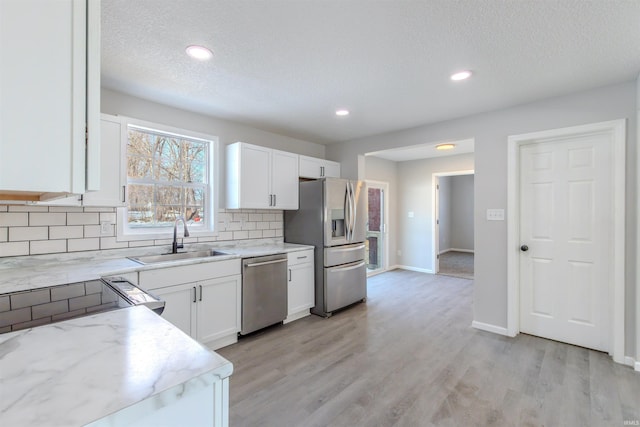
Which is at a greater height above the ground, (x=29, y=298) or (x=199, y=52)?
(x=199, y=52)

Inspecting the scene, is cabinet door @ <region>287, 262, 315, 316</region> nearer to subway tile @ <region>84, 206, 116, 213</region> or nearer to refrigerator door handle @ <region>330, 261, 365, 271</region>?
refrigerator door handle @ <region>330, 261, 365, 271</region>

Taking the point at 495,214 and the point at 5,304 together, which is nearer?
the point at 5,304

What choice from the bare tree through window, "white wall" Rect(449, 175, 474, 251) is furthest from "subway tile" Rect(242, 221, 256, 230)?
"white wall" Rect(449, 175, 474, 251)

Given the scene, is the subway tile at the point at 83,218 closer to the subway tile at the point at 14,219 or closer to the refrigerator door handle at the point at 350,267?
the subway tile at the point at 14,219

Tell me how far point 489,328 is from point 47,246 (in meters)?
4.20

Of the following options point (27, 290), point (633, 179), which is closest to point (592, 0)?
point (633, 179)

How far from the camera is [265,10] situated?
65.4 inches

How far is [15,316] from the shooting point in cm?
119

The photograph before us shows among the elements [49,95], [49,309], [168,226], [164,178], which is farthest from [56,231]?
[49,95]

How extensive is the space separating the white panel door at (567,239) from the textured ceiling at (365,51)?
0.62 metres

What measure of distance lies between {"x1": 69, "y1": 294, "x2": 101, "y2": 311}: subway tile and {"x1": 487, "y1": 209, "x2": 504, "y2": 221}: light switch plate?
343 cm

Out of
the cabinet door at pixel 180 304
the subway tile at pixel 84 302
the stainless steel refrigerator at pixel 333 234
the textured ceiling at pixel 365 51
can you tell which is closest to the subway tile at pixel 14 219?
the cabinet door at pixel 180 304

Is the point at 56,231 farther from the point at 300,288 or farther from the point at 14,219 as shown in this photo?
the point at 300,288

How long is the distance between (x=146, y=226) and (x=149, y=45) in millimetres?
1729
